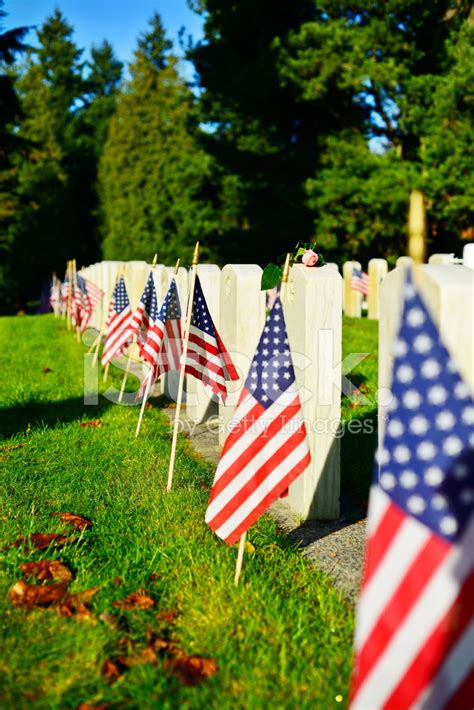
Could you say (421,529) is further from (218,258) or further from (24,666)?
Answer: (218,258)

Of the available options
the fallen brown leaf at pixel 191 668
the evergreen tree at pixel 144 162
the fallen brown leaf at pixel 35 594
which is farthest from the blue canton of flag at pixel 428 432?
the evergreen tree at pixel 144 162

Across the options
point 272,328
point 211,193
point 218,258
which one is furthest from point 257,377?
point 211,193

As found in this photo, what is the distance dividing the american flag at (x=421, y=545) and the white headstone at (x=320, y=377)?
2197 mm

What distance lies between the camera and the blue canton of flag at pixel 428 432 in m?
2.47

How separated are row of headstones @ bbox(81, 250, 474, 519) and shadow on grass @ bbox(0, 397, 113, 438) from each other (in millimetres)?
1094

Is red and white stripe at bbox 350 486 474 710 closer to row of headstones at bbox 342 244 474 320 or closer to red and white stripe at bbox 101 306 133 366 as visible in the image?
red and white stripe at bbox 101 306 133 366

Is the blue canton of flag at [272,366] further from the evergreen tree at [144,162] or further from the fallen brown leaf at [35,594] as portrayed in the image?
the evergreen tree at [144,162]

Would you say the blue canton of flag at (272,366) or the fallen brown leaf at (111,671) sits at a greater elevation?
the blue canton of flag at (272,366)

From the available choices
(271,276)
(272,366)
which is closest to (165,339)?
(271,276)

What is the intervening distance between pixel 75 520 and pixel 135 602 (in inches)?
48.1

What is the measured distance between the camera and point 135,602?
11.3 ft

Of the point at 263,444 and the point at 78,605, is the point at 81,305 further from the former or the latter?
the point at 78,605

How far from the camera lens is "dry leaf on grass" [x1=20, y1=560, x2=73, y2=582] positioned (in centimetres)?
372

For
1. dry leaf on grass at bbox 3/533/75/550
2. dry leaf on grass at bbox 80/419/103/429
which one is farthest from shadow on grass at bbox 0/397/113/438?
dry leaf on grass at bbox 3/533/75/550
